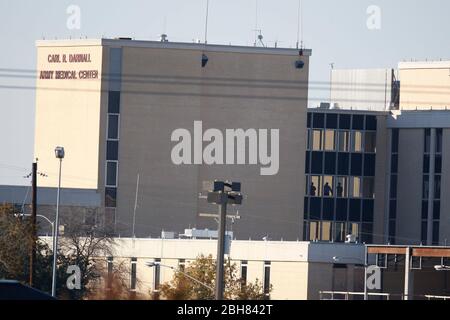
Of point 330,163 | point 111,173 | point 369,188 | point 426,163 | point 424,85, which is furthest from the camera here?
point 424,85

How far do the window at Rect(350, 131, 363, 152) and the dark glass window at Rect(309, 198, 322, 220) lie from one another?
176 inches

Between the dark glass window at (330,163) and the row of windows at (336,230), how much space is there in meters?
3.69

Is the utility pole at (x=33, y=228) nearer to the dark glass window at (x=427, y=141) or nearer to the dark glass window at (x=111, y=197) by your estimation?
the dark glass window at (x=111, y=197)

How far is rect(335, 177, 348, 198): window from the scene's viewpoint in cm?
11075

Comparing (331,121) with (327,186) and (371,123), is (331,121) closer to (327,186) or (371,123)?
(371,123)

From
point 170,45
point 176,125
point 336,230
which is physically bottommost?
point 336,230

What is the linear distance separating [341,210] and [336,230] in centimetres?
193

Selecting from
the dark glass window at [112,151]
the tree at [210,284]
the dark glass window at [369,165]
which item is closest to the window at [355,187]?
the dark glass window at [369,165]

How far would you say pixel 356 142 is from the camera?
110m
